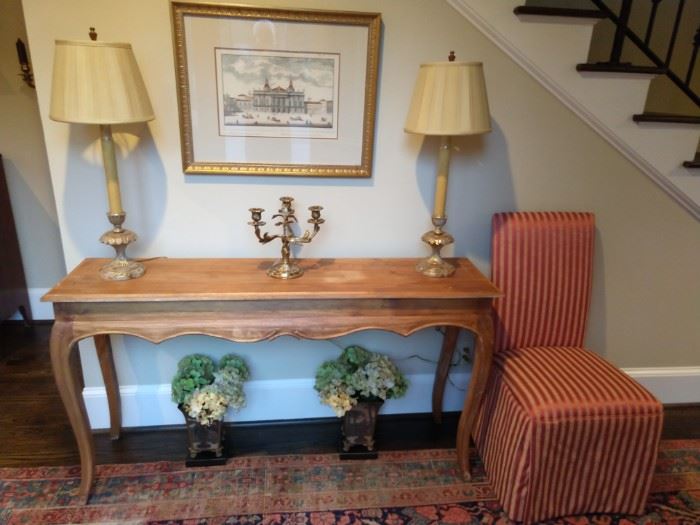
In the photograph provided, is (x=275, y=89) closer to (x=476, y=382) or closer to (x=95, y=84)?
(x=95, y=84)

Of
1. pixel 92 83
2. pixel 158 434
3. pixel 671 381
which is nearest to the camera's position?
pixel 92 83

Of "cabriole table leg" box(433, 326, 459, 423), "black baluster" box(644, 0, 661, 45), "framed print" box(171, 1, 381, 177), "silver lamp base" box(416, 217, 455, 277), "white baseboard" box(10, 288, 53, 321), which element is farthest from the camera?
"white baseboard" box(10, 288, 53, 321)

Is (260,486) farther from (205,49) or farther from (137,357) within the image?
(205,49)

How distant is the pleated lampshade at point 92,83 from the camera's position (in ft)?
4.50

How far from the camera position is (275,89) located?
5.69 ft

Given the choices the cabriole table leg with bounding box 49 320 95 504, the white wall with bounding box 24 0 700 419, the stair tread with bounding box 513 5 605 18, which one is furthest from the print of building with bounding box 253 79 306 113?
the cabriole table leg with bounding box 49 320 95 504

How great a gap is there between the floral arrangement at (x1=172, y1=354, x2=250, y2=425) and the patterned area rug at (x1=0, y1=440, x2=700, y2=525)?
0.90ft

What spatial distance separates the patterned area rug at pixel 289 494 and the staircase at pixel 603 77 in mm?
1277

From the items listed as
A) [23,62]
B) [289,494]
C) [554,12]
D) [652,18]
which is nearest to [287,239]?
[289,494]

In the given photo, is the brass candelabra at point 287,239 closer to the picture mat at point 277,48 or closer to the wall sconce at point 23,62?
the picture mat at point 277,48

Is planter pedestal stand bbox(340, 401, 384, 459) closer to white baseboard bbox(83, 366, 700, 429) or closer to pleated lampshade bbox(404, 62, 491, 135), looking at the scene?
white baseboard bbox(83, 366, 700, 429)

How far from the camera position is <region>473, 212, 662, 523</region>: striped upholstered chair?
63.7 inches

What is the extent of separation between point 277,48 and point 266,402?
4.79ft

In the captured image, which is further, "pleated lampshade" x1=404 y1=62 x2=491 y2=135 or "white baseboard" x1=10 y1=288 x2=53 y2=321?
"white baseboard" x1=10 y1=288 x2=53 y2=321
